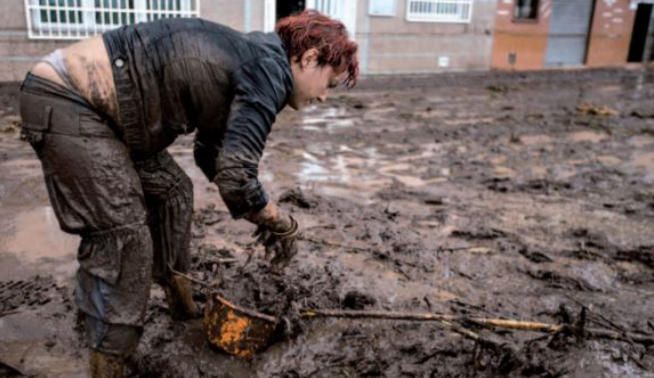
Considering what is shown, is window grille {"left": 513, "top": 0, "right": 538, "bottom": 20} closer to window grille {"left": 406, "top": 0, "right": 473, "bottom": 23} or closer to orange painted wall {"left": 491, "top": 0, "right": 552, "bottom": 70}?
orange painted wall {"left": 491, "top": 0, "right": 552, "bottom": 70}

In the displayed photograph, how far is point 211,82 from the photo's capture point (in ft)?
7.01

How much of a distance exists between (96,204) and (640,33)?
21.7 m

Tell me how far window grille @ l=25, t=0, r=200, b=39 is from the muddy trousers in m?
7.95

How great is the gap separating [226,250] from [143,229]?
66.4 inches

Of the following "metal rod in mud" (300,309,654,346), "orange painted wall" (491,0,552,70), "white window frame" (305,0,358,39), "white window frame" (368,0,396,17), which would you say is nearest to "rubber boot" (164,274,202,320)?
"metal rod in mud" (300,309,654,346)

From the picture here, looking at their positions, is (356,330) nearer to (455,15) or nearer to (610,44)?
(455,15)

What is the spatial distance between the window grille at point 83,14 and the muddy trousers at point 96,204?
7.95m

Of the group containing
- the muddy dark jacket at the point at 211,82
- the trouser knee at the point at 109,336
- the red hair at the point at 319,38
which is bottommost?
the trouser knee at the point at 109,336

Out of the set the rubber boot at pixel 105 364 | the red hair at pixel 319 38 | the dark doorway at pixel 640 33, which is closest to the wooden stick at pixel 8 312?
the rubber boot at pixel 105 364

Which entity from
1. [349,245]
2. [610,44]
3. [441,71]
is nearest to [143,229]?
[349,245]

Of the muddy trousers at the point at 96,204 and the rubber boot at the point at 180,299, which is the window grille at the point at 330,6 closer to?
the rubber boot at the point at 180,299

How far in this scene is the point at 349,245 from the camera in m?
4.12

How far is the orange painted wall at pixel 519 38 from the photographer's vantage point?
51.1ft

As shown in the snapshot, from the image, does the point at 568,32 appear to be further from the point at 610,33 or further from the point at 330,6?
the point at 330,6
